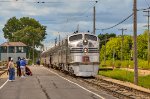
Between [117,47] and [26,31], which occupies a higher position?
[26,31]

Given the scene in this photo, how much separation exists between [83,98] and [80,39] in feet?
66.3

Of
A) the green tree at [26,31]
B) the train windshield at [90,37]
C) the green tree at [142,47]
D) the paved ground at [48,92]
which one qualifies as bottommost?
the paved ground at [48,92]

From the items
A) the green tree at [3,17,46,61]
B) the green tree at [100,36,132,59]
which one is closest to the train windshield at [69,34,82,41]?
the green tree at [100,36,132,59]

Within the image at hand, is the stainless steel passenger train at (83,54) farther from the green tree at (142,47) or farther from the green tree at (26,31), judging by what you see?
the green tree at (26,31)

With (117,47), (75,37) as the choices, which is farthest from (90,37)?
(117,47)

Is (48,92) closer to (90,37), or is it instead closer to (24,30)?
(90,37)

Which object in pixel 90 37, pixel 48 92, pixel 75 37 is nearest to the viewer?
pixel 48 92

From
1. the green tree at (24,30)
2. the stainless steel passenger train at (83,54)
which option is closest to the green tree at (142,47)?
the green tree at (24,30)

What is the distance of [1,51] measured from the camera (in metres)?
159

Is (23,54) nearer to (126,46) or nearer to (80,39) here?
(126,46)

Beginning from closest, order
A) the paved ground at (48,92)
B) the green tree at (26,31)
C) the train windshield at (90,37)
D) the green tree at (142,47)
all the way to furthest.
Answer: the paved ground at (48,92) → the train windshield at (90,37) → the green tree at (142,47) → the green tree at (26,31)

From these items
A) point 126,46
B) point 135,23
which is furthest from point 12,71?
point 126,46

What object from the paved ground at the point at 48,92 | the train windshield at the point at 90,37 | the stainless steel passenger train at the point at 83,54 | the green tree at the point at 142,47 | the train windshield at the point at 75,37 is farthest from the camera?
the green tree at the point at 142,47

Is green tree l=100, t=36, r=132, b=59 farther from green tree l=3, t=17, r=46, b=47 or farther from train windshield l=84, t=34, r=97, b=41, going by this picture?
train windshield l=84, t=34, r=97, b=41
